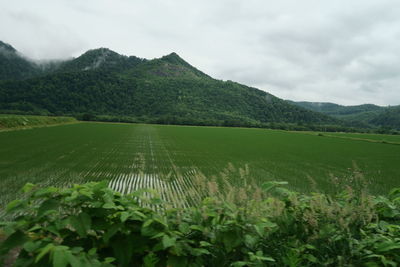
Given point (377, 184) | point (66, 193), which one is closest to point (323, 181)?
point (377, 184)

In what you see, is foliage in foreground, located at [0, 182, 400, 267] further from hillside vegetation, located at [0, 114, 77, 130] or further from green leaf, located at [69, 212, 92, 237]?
hillside vegetation, located at [0, 114, 77, 130]

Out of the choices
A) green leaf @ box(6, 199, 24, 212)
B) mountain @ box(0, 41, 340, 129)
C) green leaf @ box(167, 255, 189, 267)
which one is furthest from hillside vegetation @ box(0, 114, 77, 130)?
mountain @ box(0, 41, 340, 129)

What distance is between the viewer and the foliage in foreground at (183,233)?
6.41 ft

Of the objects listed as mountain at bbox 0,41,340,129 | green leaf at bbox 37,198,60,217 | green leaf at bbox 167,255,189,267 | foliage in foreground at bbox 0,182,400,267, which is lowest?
green leaf at bbox 167,255,189,267

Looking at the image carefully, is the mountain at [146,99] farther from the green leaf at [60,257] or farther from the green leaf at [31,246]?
the green leaf at [60,257]

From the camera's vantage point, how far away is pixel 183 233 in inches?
91.7

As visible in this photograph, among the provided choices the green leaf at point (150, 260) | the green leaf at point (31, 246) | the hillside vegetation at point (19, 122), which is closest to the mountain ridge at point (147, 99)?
the hillside vegetation at point (19, 122)

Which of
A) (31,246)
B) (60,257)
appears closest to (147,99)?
(31,246)

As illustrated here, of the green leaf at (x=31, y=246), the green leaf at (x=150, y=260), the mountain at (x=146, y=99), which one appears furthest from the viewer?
the mountain at (x=146, y=99)

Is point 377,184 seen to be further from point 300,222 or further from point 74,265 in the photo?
point 74,265

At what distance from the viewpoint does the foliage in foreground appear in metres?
1.95

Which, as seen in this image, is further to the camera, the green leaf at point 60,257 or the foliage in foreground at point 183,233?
the foliage in foreground at point 183,233

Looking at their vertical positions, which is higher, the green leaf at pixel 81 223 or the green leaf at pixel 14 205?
the green leaf at pixel 14 205

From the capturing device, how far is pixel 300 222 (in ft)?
9.13
